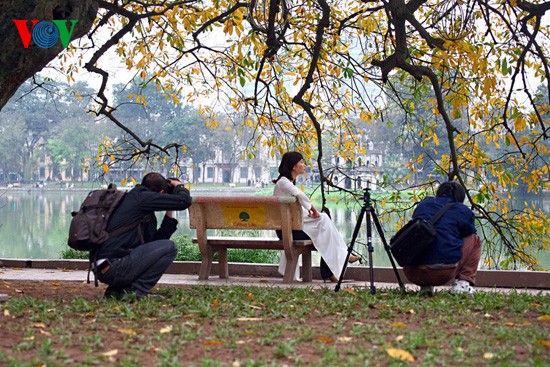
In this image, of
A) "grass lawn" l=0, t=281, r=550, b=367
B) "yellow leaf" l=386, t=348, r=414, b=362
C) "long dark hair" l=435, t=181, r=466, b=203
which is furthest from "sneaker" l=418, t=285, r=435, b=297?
"yellow leaf" l=386, t=348, r=414, b=362

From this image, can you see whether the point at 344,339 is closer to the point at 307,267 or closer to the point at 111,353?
the point at 111,353

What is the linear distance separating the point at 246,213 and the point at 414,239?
2.44 metres

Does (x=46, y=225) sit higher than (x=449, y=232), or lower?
lower

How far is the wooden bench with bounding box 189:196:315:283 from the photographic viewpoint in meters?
9.06

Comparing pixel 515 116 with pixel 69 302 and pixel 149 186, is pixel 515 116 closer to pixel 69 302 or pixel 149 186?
pixel 149 186

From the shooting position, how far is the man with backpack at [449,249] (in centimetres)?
740

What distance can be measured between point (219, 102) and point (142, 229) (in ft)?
26.2

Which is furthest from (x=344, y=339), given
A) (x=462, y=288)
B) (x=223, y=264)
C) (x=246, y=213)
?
(x=223, y=264)

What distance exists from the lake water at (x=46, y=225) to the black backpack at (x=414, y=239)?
10.4 ft

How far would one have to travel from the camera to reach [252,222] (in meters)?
9.28

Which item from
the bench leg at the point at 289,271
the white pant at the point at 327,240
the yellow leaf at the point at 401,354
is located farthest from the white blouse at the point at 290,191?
the yellow leaf at the point at 401,354

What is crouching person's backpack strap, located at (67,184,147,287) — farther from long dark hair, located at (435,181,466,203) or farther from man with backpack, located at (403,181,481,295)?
long dark hair, located at (435,181,466,203)

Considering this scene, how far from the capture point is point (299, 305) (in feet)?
22.5

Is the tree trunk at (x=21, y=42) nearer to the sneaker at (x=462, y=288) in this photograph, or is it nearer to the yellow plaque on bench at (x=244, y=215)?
the yellow plaque on bench at (x=244, y=215)
